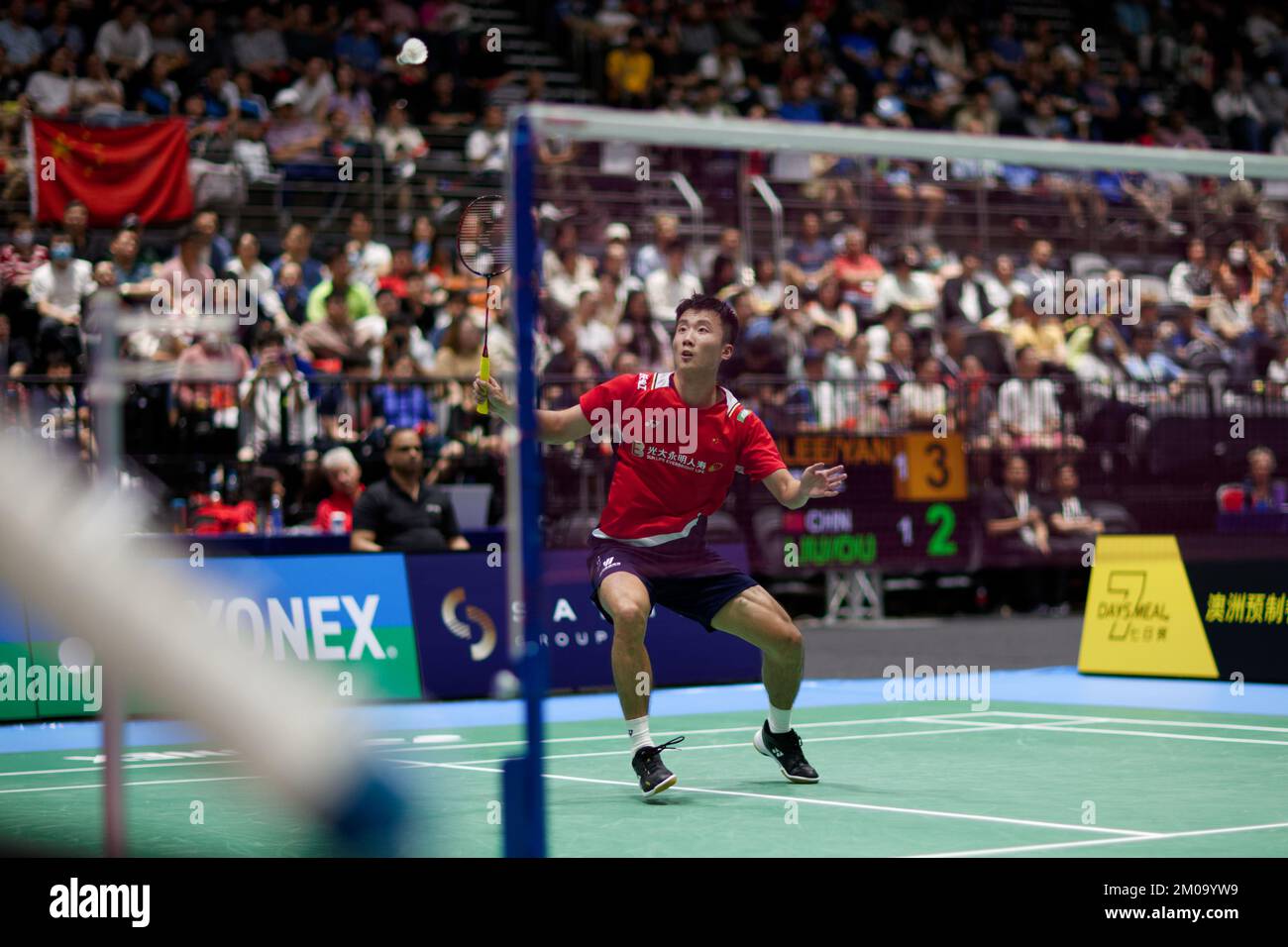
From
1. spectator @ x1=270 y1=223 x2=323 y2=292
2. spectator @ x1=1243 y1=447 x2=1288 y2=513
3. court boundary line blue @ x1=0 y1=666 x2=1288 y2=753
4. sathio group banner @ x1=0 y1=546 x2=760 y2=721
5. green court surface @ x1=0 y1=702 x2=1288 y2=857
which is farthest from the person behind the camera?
spectator @ x1=1243 y1=447 x2=1288 y2=513

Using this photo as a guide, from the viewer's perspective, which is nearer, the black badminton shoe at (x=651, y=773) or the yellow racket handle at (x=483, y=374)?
the yellow racket handle at (x=483, y=374)

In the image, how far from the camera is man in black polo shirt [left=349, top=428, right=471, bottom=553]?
1318 cm

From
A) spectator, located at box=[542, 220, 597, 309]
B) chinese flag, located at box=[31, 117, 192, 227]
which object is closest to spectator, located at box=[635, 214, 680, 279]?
spectator, located at box=[542, 220, 597, 309]

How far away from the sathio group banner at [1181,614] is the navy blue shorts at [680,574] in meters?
6.24

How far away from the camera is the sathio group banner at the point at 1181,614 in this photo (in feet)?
43.7

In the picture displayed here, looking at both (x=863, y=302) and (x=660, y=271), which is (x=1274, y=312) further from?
(x=660, y=271)

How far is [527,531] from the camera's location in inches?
192

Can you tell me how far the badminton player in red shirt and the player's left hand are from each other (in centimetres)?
39

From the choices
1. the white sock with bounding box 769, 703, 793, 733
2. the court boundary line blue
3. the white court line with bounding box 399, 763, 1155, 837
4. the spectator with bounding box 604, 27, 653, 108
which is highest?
the spectator with bounding box 604, 27, 653, 108

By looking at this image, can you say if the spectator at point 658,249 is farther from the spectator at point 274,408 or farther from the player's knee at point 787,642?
the player's knee at point 787,642

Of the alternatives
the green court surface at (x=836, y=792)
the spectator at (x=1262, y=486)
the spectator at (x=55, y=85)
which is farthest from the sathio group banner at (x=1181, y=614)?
the spectator at (x=55, y=85)

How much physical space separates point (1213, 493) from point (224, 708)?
1870 cm

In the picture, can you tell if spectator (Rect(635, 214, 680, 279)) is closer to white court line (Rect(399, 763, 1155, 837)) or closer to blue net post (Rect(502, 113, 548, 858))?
white court line (Rect(399, 763, 1155, 837))
